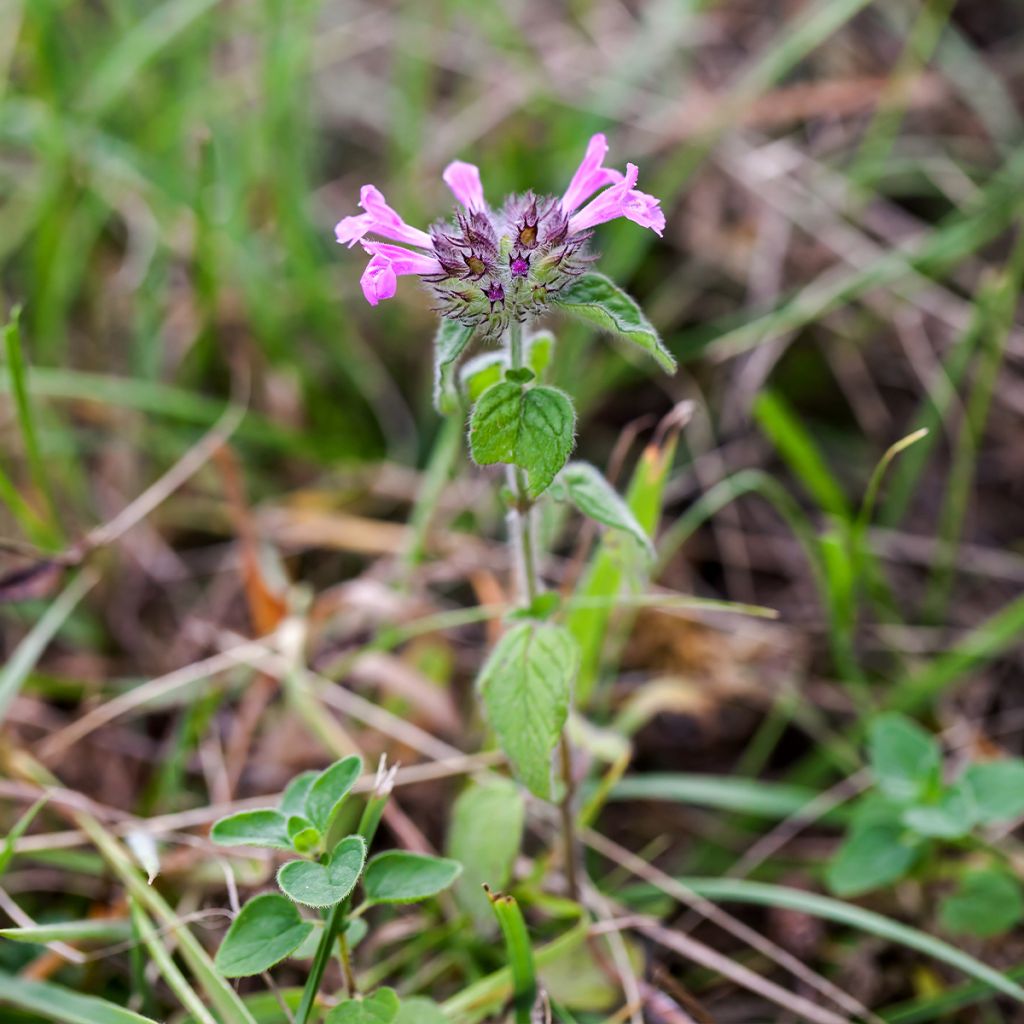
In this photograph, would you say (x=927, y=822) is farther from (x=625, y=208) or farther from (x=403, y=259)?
(x=403, y=259)

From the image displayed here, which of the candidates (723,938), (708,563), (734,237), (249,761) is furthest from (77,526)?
(734,237)

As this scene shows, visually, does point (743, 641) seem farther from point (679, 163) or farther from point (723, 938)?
point (679, 163)

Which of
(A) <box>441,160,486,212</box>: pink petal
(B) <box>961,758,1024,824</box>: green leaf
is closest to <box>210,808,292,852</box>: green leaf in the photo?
(A) <box>441,160,486,212</box>: pink petal

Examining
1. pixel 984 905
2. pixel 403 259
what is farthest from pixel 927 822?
pixel 403 259

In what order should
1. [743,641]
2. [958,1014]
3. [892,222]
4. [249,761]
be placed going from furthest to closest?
[892,222] < [743,641] < [249,761] < [958,1014]

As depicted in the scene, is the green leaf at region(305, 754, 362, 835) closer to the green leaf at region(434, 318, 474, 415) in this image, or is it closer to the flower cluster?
the green leaf at region(434, 318, 474, 415)

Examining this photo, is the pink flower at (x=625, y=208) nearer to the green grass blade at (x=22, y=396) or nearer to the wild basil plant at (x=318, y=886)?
the wild basil plant at (x=318, y=886)

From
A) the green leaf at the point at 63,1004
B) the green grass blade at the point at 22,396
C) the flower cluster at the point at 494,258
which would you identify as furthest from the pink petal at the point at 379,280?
the green leaf at the point at 63,1004
